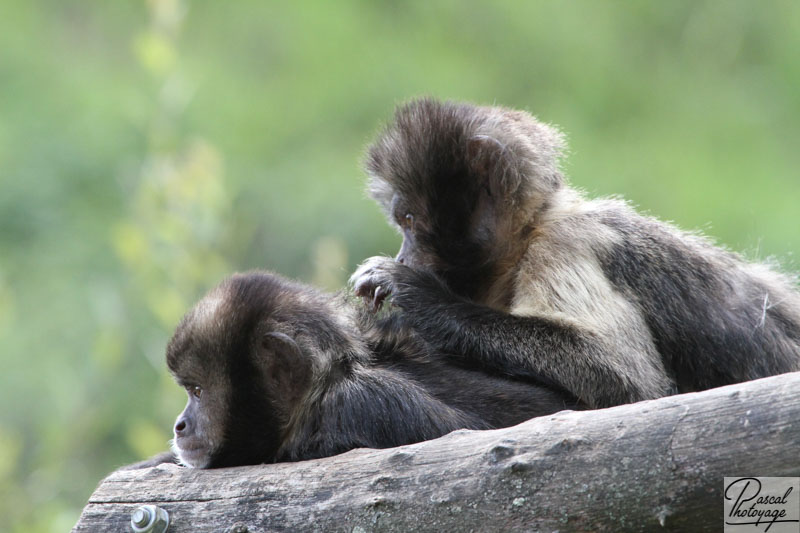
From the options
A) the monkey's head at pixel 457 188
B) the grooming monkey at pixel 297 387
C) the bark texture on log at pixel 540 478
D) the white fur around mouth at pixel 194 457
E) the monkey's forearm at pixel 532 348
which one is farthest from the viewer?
the monkey's head at pixel 457 188

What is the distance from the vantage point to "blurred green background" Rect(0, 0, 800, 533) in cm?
1030

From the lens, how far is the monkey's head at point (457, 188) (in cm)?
551

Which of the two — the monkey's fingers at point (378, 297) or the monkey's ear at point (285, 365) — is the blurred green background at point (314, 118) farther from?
the monkey's ear at point (285, 365)

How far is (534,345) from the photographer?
5.01 metres

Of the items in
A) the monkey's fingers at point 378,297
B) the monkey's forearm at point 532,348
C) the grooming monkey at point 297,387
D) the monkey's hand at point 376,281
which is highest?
the monkey's hand at point 376,281

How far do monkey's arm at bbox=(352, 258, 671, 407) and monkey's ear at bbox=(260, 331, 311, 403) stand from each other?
61cm

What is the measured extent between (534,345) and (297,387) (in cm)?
107

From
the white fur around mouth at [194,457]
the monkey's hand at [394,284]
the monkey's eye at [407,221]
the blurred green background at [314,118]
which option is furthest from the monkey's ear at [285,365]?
the blurred green background at [314,118]

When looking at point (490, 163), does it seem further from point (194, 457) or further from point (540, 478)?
point (540, 478)

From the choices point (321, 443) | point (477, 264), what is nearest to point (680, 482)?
point (321, 443)

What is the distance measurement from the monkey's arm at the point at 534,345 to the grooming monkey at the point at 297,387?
0.11 m

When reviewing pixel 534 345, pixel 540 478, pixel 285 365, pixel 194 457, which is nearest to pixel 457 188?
pixel 534 345

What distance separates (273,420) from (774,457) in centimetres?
209

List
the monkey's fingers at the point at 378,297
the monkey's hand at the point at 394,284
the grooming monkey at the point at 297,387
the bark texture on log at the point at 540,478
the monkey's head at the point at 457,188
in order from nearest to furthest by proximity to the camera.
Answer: the bark texture on log at the point at 540,478 < the grooming monkey at the point at 297,387 < the monkey's hand at the point at 394,284 < the monkey's fingers at the point at 378,297 < the monkey's head at the point at 457,188
